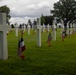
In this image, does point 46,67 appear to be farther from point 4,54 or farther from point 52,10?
point 52,10

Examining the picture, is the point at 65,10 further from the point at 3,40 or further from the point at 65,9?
the point at 3,40

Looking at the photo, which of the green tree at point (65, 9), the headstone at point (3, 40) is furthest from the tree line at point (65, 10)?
the headstone at point (3, 40)

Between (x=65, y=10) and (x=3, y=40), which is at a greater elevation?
(x=65, y=10)

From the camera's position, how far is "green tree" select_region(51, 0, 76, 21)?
314ft

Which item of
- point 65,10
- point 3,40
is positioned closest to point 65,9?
point 65,10

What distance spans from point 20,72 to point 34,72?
1.28 ft

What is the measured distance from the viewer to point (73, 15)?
95.3 m

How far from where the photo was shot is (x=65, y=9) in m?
97.8

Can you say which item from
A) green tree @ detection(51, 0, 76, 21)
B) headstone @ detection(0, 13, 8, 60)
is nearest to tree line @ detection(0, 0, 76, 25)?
green tree @ detection(51, 0, 76, 21)

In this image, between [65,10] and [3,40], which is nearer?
[3,40]

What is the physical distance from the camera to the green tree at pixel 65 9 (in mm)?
95625

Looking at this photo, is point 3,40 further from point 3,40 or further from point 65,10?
point 65,10

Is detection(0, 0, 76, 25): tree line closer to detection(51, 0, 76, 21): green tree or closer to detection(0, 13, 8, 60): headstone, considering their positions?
detection(51, 0, 76, 21): green tree

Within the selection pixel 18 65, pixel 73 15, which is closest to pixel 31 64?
pixel 18 65
